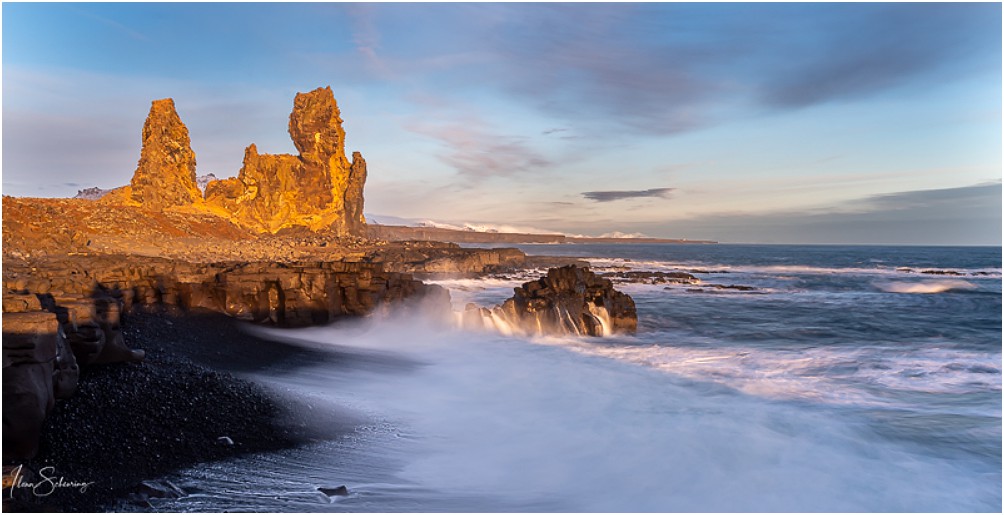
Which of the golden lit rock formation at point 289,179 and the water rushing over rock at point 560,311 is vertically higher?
the golden lit rock formation at point 289,179

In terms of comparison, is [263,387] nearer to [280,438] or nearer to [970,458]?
[280,438]

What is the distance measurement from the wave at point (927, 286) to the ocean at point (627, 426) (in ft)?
77.9

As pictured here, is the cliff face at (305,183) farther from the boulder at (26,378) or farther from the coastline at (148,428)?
the boulder at (26,378)

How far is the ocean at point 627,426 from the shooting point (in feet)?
20.6

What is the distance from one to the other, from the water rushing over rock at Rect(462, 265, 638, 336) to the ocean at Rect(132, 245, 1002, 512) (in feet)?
2.30

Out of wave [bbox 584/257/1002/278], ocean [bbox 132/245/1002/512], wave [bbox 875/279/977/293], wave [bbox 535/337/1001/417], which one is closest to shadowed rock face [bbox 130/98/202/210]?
wave [bbox 584/257/1002/278]

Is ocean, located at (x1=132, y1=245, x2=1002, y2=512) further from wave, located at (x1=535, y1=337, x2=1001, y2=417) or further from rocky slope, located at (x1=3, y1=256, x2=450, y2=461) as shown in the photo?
rocky slope, located at (x1=3, y1=256, x2=450, y2=461)

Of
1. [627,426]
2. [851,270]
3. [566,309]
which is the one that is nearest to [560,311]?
[566,309]

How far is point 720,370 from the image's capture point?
44.9ft

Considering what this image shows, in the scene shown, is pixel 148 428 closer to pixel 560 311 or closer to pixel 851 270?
pixel 560 311

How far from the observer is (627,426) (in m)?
9.10

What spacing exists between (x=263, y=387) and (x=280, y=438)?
217 cm

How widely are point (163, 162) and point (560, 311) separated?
263 ft
